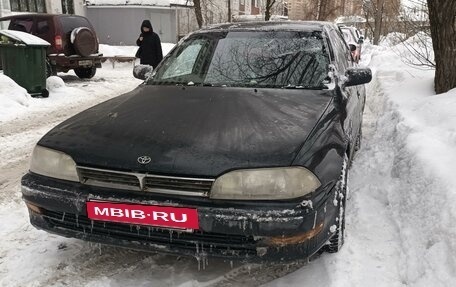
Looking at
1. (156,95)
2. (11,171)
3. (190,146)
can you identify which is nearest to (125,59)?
(11,171)

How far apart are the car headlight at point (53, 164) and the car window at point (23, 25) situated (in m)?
11.0

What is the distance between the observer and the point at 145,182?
100 inches

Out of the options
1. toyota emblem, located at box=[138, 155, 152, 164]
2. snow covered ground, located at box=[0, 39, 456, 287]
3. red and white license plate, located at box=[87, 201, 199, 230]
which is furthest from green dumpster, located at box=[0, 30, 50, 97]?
toyota emblem, located at box=[138, 155, 152, 164]

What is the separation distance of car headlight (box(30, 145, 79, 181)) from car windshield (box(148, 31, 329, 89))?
4.55 ft

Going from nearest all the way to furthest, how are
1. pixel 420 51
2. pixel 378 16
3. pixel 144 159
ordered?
pixel 144 159 → pixel 420 51 → pixel 378 16

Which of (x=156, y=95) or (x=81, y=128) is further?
(x=156, y=95)

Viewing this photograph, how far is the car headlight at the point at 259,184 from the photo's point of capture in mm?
2441

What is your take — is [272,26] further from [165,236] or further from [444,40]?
[444,40]

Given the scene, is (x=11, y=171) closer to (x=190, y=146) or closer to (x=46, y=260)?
(x=46, y=260)

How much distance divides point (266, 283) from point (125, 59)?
15051 mm

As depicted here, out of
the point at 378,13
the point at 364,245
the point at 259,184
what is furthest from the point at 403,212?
the point at 378,13

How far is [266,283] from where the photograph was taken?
279cm

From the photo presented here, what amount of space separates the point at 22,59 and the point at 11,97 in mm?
1136

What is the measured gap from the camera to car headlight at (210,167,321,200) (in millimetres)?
2441
